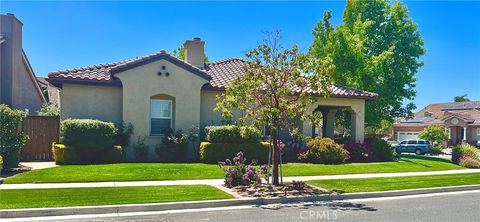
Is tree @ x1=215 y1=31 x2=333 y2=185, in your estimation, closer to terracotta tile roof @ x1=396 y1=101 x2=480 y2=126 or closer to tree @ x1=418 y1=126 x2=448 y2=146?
tree @ x1=418 y1=126 x2=448 y2=146

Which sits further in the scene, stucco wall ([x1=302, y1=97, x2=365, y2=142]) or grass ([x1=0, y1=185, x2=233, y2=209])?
stucco wall ([x1=302, y1=97, x2=365, y2=142])

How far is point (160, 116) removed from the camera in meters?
19.4

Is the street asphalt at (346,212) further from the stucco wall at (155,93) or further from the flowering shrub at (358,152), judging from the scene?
the stucco wall at (155,93)

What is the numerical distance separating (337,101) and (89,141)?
39.6ft

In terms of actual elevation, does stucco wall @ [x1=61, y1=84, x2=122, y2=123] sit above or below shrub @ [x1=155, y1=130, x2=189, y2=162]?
above

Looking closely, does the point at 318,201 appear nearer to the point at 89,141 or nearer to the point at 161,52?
the point at 89,141

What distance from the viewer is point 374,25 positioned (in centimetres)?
3011

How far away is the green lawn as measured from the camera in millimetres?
12805

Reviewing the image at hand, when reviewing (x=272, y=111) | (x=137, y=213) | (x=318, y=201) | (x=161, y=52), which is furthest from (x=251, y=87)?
(x=161, y=52)

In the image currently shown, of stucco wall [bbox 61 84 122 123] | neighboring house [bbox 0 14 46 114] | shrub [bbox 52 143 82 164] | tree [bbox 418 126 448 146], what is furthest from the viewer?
tree [bbox 418 126 448 146]

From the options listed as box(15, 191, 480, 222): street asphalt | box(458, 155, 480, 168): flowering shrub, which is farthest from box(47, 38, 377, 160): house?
box(458, 155, 480, 168): flowering shrub

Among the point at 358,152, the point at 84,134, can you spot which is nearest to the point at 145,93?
the point at 84,134

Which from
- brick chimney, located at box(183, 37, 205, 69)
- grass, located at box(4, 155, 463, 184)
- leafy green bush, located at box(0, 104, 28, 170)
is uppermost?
brick chimney, located at box(183, 37, 205, 69)

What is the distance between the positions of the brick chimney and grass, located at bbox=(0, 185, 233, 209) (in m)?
11.4
